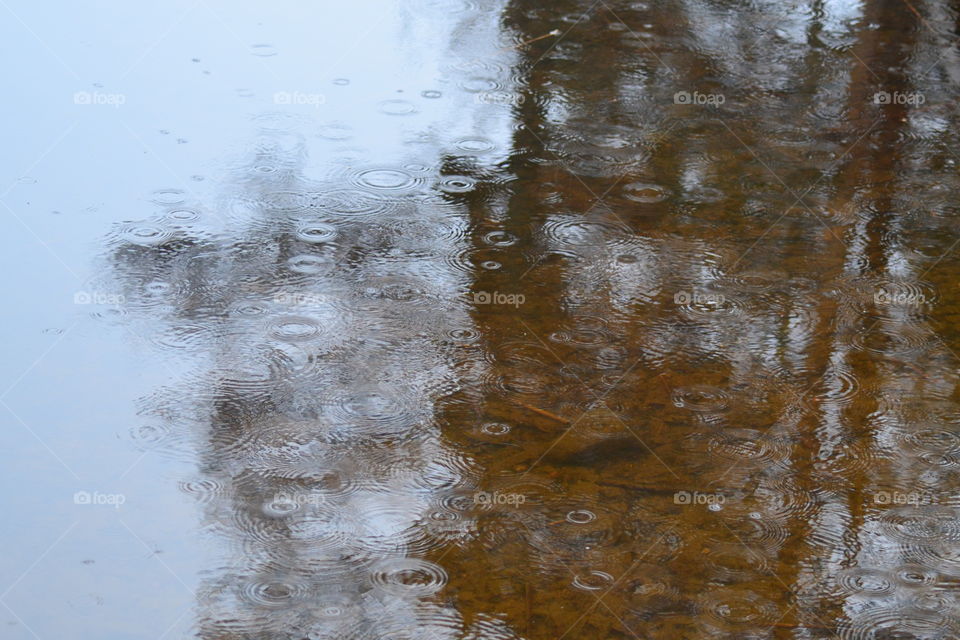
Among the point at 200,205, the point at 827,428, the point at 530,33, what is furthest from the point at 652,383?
the point at 530,33

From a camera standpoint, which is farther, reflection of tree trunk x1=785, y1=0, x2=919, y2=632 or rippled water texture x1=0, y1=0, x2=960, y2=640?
reflection of tree trunk x1=785, y1=0, x2=919, y2=632

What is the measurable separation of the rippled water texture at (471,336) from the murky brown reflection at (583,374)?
13mm

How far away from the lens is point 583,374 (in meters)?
3.75

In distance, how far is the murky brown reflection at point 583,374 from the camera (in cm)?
292

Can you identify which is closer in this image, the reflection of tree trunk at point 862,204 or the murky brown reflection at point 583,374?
the murky brown reflection at point 583,374

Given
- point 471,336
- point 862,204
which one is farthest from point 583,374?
point 862,204

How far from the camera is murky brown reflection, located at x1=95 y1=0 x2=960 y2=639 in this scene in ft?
9.59

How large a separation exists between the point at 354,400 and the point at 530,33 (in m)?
3.62

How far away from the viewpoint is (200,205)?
4.57m

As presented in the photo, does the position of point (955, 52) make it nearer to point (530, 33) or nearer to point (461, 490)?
point (530, 33)

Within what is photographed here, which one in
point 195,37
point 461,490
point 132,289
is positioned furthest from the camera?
point 195,37

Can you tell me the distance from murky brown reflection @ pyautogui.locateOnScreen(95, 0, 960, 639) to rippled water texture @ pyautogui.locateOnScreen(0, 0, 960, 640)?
0.04ft

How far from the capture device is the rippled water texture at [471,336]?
2.92 metres

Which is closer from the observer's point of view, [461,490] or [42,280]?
[461,490]
